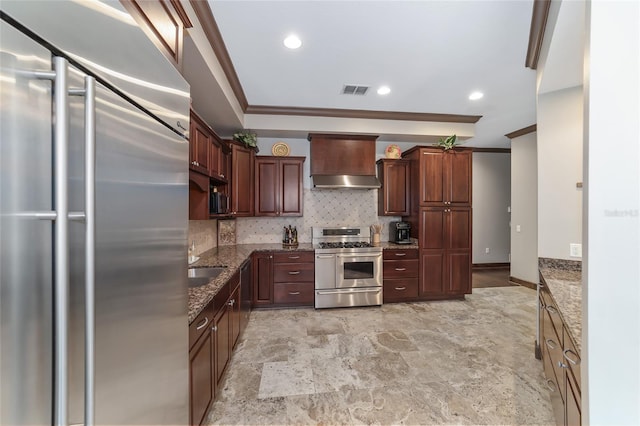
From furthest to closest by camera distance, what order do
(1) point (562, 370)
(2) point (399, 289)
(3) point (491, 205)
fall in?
(3) point (491, 205) → (2) point (399, 289) → (1) point (562, 370)

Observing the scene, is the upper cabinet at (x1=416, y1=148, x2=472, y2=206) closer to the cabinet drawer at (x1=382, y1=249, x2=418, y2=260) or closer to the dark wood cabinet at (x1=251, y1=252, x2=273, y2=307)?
the cabinet drawer at (x1=382, y1=249, x2=418, y2=260)

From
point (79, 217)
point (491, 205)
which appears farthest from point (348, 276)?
point (491, 205)

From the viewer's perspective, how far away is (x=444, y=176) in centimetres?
409

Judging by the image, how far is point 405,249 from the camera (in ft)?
13.3

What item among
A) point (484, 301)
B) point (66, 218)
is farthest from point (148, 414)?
point (484, 301)

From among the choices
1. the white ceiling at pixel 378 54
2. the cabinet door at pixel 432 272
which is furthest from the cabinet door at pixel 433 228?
the white ceiling at pixel 378 54

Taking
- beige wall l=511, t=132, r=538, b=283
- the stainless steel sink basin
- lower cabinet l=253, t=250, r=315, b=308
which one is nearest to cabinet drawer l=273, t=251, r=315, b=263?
lower cabinet l=253, t=250, r=315, b=308

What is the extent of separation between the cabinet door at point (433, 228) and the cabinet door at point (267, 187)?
2339 millimetres

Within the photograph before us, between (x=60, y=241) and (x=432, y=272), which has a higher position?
(x=60, y=241)

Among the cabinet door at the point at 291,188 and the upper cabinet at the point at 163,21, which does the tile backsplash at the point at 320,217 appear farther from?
the upper cabinet at the point at 163,21

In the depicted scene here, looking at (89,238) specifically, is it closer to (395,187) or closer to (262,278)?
(262,278)

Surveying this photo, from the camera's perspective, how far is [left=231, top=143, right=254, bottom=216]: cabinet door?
3.71 meters

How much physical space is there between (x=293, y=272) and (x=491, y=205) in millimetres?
5012

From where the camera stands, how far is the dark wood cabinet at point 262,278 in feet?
12.2
